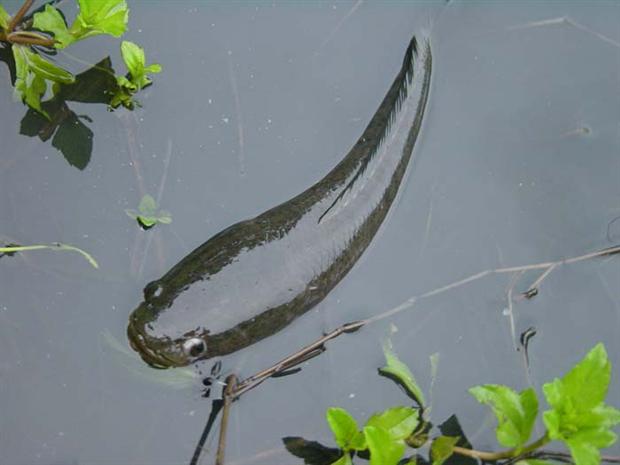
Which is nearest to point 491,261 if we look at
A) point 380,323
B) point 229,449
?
point 380,323

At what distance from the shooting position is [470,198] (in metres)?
3.49

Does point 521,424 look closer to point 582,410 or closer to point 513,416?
point 513,416

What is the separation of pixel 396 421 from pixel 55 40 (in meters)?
1.75

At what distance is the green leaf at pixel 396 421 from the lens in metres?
2.87

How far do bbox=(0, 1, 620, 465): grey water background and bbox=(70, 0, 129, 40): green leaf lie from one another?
386mm

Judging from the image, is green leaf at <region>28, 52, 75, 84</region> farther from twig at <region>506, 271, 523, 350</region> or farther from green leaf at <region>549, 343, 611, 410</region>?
green leaf at <region>549, 343, 611, 410</region>

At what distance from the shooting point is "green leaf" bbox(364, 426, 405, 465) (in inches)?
103

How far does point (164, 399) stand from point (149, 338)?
0.22 metres

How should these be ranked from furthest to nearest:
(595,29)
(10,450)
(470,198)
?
(595,29) → (470,198) → (10,450)

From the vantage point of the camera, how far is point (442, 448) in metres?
2.88

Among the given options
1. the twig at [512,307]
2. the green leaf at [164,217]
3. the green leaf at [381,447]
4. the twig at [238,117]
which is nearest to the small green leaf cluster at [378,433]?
the green leaf at [381,447]

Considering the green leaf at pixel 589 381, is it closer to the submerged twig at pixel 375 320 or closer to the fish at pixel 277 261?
the submerged twig at pixel 375 320

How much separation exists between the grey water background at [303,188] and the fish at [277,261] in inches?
2.7

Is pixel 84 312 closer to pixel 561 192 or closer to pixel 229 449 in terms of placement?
pixel 229 449
